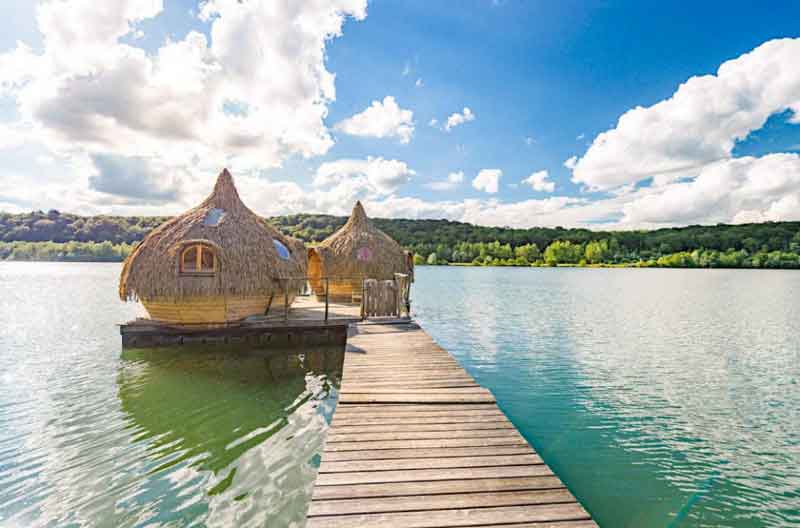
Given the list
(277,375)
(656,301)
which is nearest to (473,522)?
(277,375)

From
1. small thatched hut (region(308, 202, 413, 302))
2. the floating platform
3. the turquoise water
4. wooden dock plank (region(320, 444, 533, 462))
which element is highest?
small thatched hut (region(308, 202, 413, 302))

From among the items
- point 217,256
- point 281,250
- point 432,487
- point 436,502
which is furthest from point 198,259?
point 436,502

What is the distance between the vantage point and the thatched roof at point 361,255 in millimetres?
18797

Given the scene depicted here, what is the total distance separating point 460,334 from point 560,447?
9.89 m

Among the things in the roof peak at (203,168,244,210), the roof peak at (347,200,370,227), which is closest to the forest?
the roof peak at (347,200,370,227)

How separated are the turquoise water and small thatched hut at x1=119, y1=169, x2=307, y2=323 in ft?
24.1

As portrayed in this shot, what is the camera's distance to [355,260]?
18797 millimetres

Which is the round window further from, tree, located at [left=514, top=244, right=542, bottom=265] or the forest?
tree, located at [left=514, top=244, right=542, bottom=265]

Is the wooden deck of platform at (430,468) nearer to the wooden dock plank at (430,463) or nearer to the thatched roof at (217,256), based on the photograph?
the wooden dock plank at (430,463)

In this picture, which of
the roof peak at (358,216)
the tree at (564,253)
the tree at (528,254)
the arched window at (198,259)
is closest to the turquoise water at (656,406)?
the roof peak at (358,216)

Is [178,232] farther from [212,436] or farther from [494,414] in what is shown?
[494,414]

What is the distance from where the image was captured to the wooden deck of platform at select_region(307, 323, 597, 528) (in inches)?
119

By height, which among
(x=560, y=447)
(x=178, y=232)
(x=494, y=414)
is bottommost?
(x=560, y=447)

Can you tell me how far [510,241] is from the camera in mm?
117438
